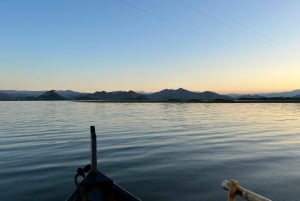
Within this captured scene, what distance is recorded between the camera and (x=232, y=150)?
27.8 metres

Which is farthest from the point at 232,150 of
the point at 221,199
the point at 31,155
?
the point at 31,155

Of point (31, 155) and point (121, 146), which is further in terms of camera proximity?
point (121, 146)

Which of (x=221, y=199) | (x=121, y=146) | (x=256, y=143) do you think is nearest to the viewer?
(x=221, y=199)

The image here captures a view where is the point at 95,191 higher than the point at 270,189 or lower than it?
higher

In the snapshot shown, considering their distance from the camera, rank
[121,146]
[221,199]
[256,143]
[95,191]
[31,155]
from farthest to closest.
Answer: [256,143] → [121,146] → [31,155] → [221,199] → [95,191]

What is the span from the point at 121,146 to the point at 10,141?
12.3 m

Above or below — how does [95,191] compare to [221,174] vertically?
above

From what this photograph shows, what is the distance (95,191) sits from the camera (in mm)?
11359

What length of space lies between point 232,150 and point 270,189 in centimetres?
1153

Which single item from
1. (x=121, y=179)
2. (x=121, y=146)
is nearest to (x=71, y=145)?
(x=121, y=146)

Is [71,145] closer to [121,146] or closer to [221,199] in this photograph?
[121,146]

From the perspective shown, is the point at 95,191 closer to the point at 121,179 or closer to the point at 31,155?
the point at 121,179

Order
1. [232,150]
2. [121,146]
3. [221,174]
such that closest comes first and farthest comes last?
[221,174] < [232,150] < [121,146]

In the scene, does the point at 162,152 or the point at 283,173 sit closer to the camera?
the point at 283,173
